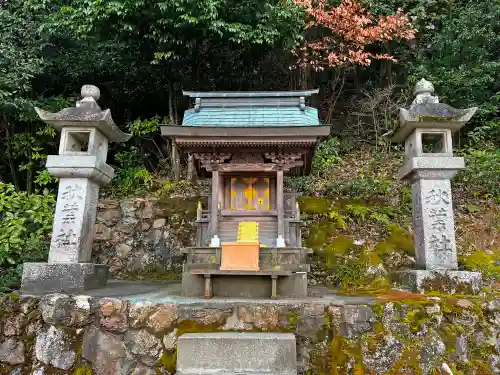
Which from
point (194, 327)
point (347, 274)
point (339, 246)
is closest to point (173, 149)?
point (339, 246)

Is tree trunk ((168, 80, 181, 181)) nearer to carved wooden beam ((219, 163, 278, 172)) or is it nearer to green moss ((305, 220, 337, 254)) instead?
carved wooden beam ((219, 163, 278, 172))

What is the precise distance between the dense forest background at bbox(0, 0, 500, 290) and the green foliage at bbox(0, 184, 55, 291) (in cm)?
4

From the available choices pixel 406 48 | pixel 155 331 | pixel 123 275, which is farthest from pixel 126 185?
pixel 406 48

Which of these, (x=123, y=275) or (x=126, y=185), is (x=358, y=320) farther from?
(x=126, y=185)

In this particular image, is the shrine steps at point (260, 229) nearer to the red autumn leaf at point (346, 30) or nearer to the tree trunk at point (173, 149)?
the tree trunk at point (173, 149)

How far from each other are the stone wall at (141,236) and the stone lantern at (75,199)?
209 centimetres

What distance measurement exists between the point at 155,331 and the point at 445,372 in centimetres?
350

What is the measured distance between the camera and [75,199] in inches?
242

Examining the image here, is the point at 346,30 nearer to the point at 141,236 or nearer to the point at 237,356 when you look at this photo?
the point at 141,236

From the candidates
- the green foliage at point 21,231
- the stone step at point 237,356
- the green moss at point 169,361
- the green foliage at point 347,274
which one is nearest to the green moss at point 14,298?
the green foliage at point 21,231

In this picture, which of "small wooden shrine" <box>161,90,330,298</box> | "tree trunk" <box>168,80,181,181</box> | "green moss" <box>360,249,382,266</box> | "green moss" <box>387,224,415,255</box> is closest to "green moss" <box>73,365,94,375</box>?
"small wooden shrine" <box>161,90,330,298</box>

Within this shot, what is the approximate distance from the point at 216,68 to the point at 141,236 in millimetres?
7055

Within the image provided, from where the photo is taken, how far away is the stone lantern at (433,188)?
5.52 meters

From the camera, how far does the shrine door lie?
25.9 ft
